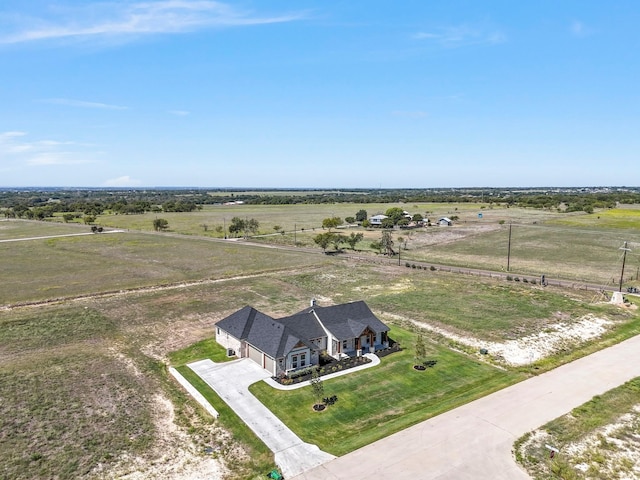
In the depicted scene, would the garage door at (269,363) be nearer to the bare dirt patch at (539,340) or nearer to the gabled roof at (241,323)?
the gabled roof at (241,323)

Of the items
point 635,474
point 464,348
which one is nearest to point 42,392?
point 464,348

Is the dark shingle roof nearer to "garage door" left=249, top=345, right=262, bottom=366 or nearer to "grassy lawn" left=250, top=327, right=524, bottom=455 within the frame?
"garage door" left=249, top=345, right=262, bottom=366

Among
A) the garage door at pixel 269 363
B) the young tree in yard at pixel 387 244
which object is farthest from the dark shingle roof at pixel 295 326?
the young tree in yard at pixel 387 244

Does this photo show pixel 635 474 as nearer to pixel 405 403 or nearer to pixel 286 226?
pixel 405 403

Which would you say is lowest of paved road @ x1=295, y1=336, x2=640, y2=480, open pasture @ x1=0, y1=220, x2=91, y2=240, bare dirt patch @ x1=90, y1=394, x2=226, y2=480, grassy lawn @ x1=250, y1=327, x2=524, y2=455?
grassy lawn @ x1=250, y1=327, x2=524, y2=455

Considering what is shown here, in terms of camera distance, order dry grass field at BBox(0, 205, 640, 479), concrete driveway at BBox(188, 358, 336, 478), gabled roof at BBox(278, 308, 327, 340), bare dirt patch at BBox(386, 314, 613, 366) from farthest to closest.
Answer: bare dirt patch at BBox(386, 314, 613, 366) → gabled roof at BBox(278, 308, 327, 340) → dry grass field at BBox(0, 205, 640, 479) → concrete driveway at BBox(188, 358, 336, 478)

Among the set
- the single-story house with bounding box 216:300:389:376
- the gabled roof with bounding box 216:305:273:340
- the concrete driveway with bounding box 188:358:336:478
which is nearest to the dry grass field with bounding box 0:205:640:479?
the concrete driveway with bounding box 188:358:336:478
